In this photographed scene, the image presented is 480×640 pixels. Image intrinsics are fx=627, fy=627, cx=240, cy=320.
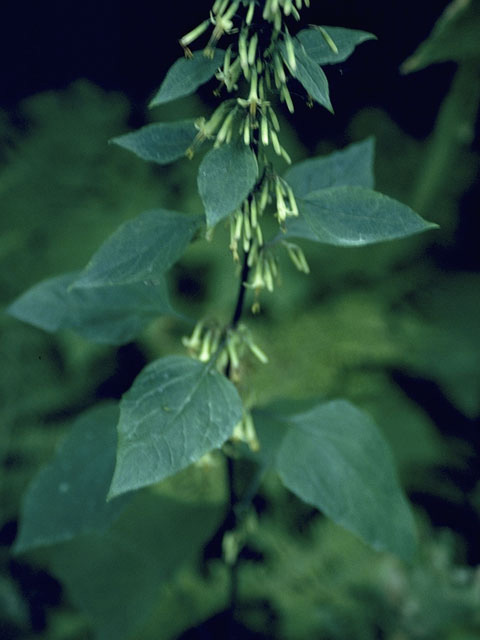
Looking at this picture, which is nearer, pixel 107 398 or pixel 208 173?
pixel 208 173

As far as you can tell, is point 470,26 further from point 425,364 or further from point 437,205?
point 425,364

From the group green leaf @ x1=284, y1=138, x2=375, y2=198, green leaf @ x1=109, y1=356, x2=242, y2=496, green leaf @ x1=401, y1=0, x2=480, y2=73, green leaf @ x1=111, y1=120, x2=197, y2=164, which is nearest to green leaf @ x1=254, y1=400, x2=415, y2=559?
green leaf @ x1=109, y1=356, x2=242, y2=496

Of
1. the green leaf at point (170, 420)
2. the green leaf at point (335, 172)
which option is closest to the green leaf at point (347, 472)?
the green leaf at point (170, 420)

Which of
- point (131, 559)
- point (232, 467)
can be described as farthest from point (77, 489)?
point (131, 559)

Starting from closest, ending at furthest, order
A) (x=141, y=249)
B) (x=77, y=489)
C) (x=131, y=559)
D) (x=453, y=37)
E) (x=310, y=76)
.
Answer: (x=310, y=76), (x=141, y=249), (x=77, y=489), (x=453, y=37), (x=131, y=559)

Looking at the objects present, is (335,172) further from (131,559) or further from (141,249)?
(131,559)

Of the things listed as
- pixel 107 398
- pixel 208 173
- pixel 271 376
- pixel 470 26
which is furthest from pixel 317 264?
pixel 208 173

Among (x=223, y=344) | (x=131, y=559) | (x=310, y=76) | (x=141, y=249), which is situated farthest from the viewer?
(x=131, y=559)
